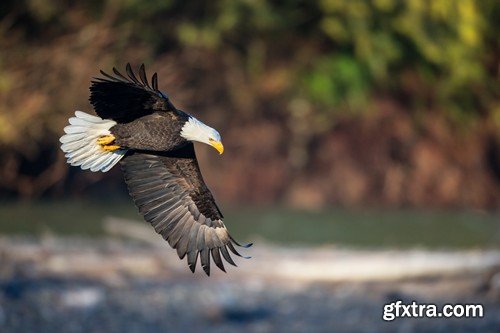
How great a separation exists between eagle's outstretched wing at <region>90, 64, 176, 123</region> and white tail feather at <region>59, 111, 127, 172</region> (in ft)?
0.26

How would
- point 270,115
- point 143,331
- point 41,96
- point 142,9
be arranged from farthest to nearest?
1. point 270,115
2. point 142,9
3. point 41,96
4. point 143,331

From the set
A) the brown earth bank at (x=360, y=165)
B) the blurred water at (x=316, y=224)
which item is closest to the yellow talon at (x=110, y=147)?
the blurred water at (x=316, y=224)

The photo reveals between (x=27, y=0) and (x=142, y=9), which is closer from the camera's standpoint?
(x=27, y=0)

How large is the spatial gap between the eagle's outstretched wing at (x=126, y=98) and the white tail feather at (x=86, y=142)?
3.2 inches

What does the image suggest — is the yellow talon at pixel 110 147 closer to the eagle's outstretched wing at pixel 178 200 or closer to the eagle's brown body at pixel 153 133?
the eagle's brown body at pixel 153 133

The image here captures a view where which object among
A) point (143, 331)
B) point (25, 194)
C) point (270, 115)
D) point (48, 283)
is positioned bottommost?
point (143, 331)

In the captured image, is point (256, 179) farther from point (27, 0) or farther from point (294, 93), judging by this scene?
point (27, 0)

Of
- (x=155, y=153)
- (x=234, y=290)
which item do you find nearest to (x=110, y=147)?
(x=155, y=153)

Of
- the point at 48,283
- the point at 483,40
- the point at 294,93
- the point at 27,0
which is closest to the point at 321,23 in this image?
the point at 294,93

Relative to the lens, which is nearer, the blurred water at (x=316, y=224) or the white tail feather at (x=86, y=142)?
the white tail feather at (x=86, y=142)

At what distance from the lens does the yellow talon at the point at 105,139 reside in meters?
6.67

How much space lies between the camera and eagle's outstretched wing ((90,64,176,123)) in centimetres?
640

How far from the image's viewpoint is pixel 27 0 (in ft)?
53.0

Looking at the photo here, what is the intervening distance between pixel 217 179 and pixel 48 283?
31.2 ft
